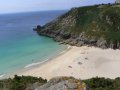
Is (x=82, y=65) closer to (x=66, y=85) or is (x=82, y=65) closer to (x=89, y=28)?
(x=89, y=28)

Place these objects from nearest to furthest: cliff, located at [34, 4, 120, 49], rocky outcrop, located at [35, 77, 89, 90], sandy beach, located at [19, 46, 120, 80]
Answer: rocky outcrop, located at [35, 77, 89, 90] < sandy beach, located at [19, 46, 120, 80] < cliff, located at [34, 4, 120, 49]

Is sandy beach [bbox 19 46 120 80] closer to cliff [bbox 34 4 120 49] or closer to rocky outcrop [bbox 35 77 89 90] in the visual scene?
cliff [bbox 34 4 120 49]

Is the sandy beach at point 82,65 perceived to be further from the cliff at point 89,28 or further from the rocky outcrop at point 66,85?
the rocky outcrop at point 66,85

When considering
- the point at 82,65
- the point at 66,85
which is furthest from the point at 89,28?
the point at 66,85

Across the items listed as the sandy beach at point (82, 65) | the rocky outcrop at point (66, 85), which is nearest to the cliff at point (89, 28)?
the sandy beach at point (82, 65)

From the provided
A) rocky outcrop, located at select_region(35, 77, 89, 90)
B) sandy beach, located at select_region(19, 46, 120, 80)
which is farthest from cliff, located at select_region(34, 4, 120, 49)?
rocky outcrop, located at select_region(35, 77, 89, 90)

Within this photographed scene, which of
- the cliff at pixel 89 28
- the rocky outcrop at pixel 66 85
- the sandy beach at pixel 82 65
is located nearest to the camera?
the rocky outcrop at pixel 66 85
